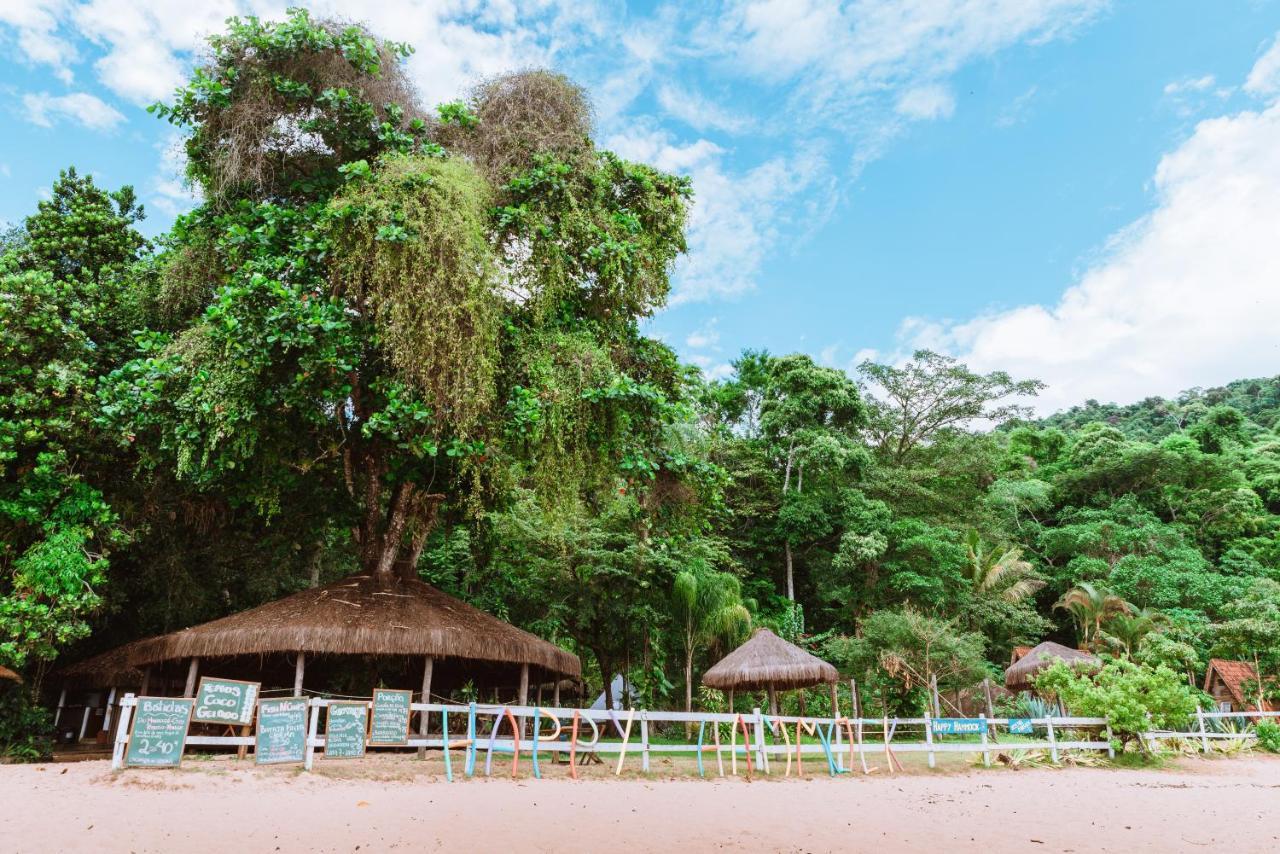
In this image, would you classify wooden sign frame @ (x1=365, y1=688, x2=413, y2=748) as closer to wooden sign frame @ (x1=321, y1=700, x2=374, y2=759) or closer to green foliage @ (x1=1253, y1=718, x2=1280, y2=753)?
wooden sign frame @ (x1=321, y1=700, x2=374, y2=759)

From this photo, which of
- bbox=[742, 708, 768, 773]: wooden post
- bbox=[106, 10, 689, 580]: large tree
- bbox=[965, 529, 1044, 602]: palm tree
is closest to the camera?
bbox=[106, 10, 689, 580]: large tree

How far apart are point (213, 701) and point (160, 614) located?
6585 millimetres

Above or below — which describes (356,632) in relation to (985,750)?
above

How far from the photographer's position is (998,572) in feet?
84.5

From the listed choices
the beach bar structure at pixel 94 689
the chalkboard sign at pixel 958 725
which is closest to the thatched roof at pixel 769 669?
the chalkboard sign at pixel 958 725

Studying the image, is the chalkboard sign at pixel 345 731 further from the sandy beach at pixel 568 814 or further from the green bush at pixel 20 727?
the green bush at pixel 20 727

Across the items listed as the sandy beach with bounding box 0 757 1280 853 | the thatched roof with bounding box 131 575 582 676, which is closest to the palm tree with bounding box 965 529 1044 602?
the sandy beach with bounding box 0 757 1280 853

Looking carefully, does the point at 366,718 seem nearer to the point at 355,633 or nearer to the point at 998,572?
the point at 355,633

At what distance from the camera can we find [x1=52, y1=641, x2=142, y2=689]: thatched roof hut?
39.7ft

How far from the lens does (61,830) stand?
5.73 meters

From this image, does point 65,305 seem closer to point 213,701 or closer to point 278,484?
point 278,484

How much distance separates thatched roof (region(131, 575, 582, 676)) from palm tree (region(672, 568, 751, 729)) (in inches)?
275

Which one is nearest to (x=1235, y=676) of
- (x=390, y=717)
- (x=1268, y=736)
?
(x=1268, y=736)

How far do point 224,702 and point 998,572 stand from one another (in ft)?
79.3
